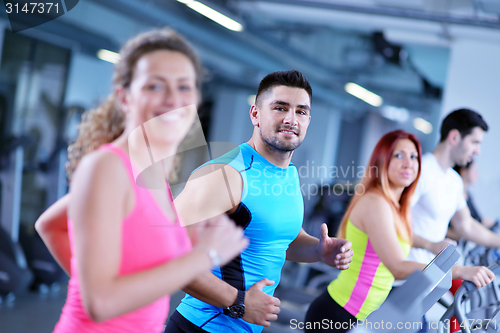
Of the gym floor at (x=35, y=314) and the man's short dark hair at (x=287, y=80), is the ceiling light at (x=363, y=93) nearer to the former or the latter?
the gym floor at (x=35, y=314)

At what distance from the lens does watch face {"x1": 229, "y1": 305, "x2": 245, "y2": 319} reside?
136 cm

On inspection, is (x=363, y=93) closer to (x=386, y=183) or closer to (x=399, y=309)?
(x=386, y=183)

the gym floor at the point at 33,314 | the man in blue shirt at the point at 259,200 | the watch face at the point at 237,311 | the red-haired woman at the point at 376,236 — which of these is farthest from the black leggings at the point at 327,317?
the gym floor at the point at 33,314

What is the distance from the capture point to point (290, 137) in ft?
5.04

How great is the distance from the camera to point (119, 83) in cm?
91

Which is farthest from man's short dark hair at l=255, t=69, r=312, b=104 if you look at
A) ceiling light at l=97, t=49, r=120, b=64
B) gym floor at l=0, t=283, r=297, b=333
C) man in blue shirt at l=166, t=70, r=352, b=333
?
ceiling light at l=97, t=49, r=120, b=64

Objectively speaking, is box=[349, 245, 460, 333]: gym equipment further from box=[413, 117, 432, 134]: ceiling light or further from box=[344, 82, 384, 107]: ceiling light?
box=[413, 117, 432, 134]: ceiling light

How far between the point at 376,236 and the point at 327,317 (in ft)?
1.43

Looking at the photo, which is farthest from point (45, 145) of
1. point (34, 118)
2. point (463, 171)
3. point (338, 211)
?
point (463, 171)

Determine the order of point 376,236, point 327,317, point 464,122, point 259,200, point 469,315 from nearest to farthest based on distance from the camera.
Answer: point 259,200, point 376,236, point 327,317, point 469,315, point 464,122

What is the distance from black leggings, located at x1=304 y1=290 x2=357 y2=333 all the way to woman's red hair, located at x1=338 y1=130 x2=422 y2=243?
0.32 m

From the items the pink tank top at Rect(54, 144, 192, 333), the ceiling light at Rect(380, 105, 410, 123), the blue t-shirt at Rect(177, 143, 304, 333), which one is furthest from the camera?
the ceiling light at Rect(380, 105, 410, 123)

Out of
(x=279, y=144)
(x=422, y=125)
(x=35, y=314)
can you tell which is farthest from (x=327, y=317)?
(x=422, y=125)

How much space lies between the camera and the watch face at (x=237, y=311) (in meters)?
1.36
